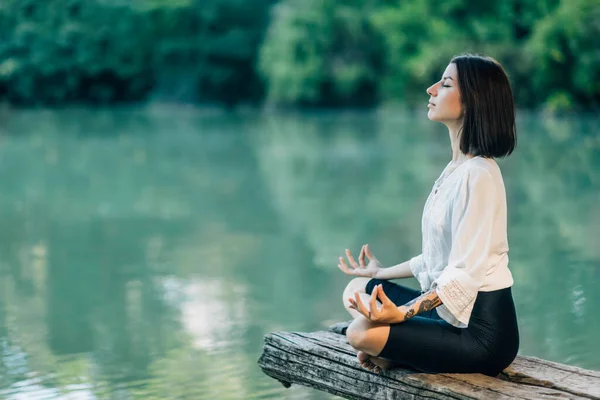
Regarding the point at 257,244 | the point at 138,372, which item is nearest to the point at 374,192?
the point at 257,244

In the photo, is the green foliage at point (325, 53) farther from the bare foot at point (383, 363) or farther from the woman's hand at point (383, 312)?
the woman's hand at point (383, 312)

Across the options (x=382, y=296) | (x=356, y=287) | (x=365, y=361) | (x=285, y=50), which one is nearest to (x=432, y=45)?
(x=285, y=50)

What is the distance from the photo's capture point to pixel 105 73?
2952cm

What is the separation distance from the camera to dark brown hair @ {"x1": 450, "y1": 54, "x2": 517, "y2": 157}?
2.38 meters

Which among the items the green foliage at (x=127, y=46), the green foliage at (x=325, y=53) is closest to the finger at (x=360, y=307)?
the green foliage at (x=325, y=53)

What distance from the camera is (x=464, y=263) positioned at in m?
2.28

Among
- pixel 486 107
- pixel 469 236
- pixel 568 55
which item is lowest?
pixel 469 236

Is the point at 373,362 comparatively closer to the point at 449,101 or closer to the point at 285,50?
the point at 449,101

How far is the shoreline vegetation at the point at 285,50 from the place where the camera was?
2161cm

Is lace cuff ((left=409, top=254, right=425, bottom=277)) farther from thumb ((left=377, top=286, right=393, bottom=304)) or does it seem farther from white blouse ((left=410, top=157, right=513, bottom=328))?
thumb ((left=377, top=286, right=393, bottom=304))

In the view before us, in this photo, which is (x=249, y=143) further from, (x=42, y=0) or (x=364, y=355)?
(x=42, y=0)

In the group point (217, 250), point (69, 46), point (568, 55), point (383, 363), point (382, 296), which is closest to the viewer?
point (382, 296)

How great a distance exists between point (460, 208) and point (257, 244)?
4337mm

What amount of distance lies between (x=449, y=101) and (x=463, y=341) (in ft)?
1.95
